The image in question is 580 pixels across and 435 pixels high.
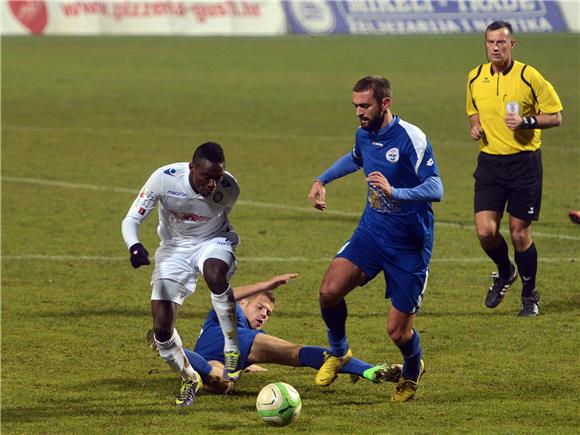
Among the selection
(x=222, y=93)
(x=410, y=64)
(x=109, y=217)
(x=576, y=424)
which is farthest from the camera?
(x=410, y=64)

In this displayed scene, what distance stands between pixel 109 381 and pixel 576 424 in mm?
3454

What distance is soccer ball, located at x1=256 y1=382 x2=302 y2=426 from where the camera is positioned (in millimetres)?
7906

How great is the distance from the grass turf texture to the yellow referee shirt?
5.23ft

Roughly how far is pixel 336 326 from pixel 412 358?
59 cm

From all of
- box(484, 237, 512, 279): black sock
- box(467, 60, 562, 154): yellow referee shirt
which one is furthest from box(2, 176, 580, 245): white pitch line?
box(467, 60, 562, 154): yellow referee shirt

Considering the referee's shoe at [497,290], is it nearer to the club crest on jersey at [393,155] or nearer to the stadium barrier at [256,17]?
the club crest on jersey at [393,155]

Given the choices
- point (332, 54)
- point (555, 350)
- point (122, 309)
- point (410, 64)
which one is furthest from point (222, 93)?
point (555, 350)

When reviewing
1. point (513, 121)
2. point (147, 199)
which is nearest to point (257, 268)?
point (513, 121)

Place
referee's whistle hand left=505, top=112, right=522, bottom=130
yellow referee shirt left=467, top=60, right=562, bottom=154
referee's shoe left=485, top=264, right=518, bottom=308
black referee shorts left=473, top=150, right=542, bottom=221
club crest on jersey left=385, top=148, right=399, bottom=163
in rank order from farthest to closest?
referee's shoe left=485, top=264, right=518, bottom=308 → black referee shorts left=473, top=150, right=542, bottom=221 → yellow referee shirt left=467, top=60, right=562, bottom=154 → referee's whistle hand left=505, top=112, right=522, bottom=130 → club crest on jersey left=385, top=148, right=399, bottom=163

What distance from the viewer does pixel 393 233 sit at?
28.1ft

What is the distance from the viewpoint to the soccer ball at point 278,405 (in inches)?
311

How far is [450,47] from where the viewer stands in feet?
151

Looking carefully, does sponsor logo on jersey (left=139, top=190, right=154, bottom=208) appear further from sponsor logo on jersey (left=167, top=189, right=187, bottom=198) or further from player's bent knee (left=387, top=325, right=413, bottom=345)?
player's bent knee (left=387, top=325, right=413, bottom=345)

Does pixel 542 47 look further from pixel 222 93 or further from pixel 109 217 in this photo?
pixel 109 217
